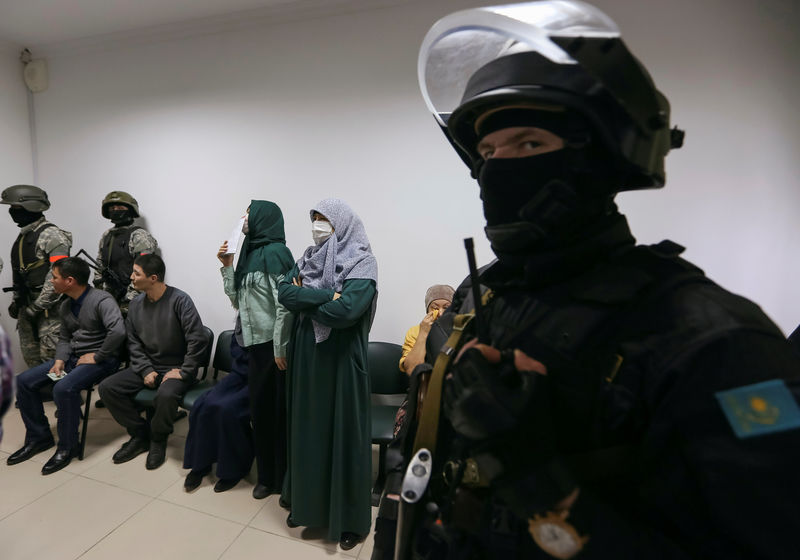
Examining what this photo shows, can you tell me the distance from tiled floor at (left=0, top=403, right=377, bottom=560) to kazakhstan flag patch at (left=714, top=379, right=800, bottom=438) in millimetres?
1962

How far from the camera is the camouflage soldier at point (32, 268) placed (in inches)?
129

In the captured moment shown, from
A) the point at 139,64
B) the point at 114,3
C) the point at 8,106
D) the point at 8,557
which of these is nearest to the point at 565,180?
the point at 8,557

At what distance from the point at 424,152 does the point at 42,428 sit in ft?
11.3

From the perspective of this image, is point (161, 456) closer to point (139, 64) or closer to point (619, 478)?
point (619, 478)

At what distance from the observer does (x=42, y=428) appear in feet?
8.88

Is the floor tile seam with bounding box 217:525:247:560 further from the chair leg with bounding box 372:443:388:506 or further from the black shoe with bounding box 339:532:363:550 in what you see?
the chair leg with bounding box 372:443:388:506

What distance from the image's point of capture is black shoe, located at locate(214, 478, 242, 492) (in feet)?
7.63

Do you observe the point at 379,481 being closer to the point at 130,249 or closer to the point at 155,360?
the point at 155,360

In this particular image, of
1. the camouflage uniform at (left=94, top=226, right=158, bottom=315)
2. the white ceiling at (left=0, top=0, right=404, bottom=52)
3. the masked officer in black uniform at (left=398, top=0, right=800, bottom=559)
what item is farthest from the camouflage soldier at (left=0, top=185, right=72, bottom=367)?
the masked officer in black uniform at (left=398, top=0, right=800, bottom=559)

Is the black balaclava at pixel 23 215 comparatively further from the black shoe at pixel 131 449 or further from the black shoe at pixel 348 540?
the black shoe at pixel 348 540

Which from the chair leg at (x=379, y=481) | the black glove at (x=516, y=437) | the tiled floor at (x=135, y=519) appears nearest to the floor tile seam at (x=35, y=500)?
the tiled floor at (x=135, y=519)

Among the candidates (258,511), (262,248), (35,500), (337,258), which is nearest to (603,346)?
(337,258)

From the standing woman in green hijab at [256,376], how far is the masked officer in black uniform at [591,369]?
5.17ft

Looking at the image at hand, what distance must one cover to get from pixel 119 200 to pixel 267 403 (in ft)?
8.10
